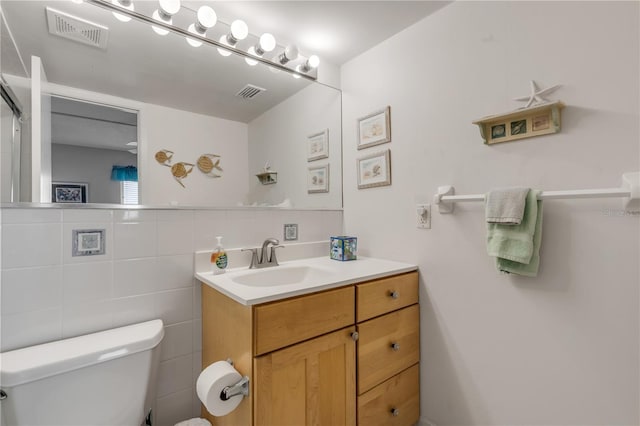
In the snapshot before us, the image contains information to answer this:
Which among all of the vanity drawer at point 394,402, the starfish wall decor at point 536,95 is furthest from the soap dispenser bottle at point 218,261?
the starfish wall decor at point 536,95

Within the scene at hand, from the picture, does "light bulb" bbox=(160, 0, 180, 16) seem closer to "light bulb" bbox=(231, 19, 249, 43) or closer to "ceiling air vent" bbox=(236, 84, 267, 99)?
"light bulb" bbox=(231, 19, 249, 43)

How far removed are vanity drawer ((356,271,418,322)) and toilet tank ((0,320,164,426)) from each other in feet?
2.52

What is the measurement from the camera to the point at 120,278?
1071mm

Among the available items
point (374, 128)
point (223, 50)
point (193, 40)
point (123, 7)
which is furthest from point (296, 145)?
point (123, 7)

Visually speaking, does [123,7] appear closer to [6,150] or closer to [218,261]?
[6,150]

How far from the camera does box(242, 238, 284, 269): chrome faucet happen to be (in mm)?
1368

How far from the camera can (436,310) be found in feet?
4.34

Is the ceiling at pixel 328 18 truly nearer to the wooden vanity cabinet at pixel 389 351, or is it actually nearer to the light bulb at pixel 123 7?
the light bulb at pixel 123 7

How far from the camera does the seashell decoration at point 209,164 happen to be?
52.1 inches

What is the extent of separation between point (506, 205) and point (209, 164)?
1.27 meters

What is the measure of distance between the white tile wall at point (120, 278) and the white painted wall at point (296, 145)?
0.89 feet

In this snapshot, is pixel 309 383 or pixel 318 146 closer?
pixel 309 383

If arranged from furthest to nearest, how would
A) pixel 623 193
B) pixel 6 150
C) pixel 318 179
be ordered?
1. pixel 318 179
2. pixel 6 150
3. pixel 623 193

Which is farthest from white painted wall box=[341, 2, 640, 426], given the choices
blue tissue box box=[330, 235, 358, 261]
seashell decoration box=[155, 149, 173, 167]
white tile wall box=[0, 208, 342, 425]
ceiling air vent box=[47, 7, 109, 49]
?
ceiling air vent box=[47, 7, 109, 49]
